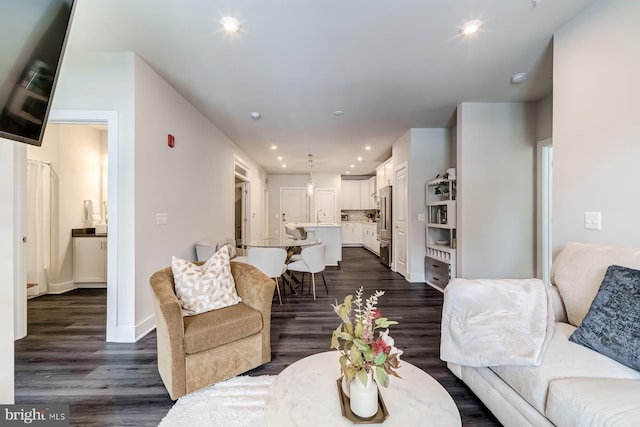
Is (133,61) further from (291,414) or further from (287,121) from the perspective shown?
(291,414)

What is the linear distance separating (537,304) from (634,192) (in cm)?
105

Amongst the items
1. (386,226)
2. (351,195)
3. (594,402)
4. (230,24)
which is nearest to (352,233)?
(351,195)

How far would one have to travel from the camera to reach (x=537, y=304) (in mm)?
1582

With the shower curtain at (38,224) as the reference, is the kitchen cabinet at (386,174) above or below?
above

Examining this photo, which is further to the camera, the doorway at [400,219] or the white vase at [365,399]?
the doorway at [400,219]

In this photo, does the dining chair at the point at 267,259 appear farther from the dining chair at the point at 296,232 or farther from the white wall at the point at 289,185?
the white wall at the point at 289,185

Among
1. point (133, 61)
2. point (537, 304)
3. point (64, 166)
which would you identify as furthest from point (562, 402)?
point (64, 166)

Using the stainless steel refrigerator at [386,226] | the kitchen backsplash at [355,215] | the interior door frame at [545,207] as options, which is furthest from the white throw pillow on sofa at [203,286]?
the kitchen backsplash at [355,215]

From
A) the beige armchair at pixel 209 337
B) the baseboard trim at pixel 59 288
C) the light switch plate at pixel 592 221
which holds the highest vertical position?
the light switch plate at pixel 592 221

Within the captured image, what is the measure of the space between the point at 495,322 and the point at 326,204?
7.98 meters

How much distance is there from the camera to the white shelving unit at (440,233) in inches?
153

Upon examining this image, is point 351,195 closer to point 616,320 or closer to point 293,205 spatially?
point 293,205

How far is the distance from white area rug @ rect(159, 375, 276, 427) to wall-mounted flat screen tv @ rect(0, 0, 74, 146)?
65.1 inches

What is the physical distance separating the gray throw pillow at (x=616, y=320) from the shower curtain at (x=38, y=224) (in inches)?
220
